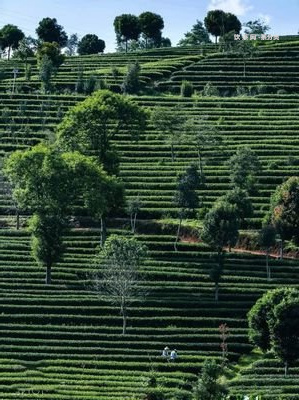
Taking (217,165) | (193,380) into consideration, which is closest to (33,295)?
(193,380)

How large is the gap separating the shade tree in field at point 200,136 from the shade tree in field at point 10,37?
6517cm

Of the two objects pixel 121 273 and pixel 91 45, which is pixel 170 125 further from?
pixel 91 45

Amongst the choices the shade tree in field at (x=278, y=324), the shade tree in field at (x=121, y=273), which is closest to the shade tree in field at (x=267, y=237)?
the shade tree in field at (x=121, y=273)

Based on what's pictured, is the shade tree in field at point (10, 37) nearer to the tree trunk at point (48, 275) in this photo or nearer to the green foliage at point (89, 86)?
the green foliage at point (89, 86)

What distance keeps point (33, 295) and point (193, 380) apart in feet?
58.4

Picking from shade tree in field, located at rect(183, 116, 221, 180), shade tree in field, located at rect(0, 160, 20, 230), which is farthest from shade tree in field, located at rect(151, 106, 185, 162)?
shade tree in field, located at rect(0, 160, 20, 230)

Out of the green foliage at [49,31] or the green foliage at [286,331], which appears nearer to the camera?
the green foliage at [286,331]

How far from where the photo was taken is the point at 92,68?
6442 inches

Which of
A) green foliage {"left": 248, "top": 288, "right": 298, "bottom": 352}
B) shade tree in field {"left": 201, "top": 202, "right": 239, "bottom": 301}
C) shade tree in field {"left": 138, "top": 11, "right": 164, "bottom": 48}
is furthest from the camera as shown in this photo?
shade tree in field {"left": 138, "top": 11, "right": 164, "bottom": 48}

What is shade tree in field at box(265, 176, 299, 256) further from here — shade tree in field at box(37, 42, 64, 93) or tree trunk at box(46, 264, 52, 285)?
shade tree in field at box(37, 42, 64, 93)

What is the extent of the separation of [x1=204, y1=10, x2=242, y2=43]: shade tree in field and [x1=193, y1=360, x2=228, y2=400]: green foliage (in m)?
126

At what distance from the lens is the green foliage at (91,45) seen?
193500mm

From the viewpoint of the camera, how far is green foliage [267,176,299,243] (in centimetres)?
9056

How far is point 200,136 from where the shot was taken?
369ft
